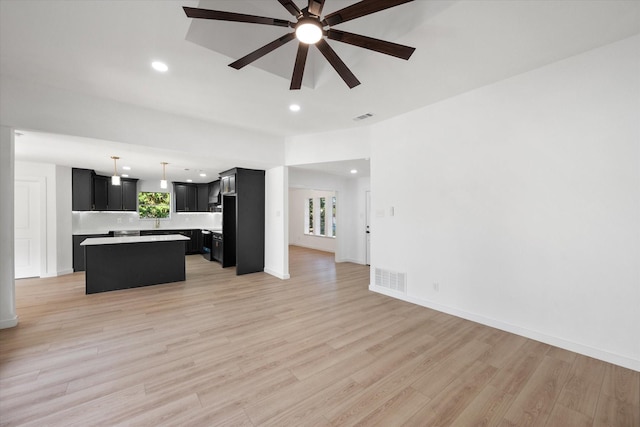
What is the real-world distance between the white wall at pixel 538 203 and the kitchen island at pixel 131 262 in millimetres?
4625

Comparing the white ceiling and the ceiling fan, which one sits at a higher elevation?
the white ceiling

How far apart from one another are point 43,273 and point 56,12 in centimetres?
605

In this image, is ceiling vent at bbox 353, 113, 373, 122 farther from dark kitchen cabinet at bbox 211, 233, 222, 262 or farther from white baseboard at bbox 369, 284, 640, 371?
dark kitchen cabinet at bbox 211, 233, 222, 262

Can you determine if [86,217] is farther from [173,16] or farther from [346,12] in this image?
[346,12]

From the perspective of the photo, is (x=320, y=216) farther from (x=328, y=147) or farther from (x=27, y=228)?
(x=27, y=228)

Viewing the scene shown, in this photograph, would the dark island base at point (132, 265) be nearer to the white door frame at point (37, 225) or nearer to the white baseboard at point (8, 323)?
the white baseboard at point (8, 323)

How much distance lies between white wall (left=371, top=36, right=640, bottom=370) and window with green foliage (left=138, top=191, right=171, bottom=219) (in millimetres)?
8168

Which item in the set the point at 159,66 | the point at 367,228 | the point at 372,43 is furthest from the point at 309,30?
the point at 367,228

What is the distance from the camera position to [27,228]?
5496 mm

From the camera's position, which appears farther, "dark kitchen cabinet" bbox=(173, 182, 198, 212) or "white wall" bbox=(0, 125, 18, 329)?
"dark kitchen cabinet" bbox=(173, 182, 198, 212)

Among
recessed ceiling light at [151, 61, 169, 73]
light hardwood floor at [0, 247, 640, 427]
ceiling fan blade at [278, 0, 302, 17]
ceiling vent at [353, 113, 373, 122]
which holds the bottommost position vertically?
light hardwood floor at [0, 247, 640, 427]

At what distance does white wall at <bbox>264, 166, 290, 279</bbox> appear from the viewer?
571 centimetres

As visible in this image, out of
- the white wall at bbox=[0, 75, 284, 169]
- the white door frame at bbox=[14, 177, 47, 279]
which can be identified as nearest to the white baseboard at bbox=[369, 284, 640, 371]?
the white wall at bbox=[0, 75, 284, 169]

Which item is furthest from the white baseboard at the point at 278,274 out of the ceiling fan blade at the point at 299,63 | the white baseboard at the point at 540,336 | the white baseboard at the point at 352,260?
the ceiling fan blade at the point at 299,63
